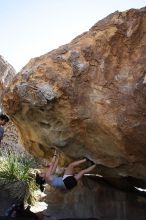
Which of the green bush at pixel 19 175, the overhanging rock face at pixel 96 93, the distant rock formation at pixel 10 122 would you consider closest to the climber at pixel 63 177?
the overhanging rock face at pixel 96 93

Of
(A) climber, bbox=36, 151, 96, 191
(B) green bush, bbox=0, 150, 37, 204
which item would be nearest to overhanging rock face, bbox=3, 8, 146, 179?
(A) climber, bbox=36, 151, 96, 191

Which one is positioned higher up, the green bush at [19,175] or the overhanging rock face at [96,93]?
the overhanging rock face at [96,93]

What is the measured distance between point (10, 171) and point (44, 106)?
5.02 m

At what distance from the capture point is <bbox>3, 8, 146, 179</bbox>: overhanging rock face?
6203 mm

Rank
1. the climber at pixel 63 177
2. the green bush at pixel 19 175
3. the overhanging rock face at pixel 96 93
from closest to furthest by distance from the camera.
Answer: the overhanging rock face at pixel 96 93 < the climber at pixel 63 177 < the green bush at pixel 19 175

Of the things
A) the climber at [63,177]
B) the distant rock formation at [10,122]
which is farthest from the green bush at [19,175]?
the distant rock formation at [10,122]

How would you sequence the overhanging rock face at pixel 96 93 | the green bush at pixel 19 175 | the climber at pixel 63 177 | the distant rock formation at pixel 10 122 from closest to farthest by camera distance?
the overhanging rock face at pixel 96 93 < the climber at pixel 63 177 < the green bush at pixel 19 175 < the distant rock formation at pixel 10 122

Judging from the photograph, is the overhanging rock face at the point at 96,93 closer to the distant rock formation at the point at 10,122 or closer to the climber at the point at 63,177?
the climber at the point at 63,177

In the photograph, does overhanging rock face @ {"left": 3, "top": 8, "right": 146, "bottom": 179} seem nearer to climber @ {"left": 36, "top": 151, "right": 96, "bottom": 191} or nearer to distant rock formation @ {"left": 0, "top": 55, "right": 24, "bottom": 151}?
climber @ {"left": 36, "top": 151, "right": 96, "bottom": 191}

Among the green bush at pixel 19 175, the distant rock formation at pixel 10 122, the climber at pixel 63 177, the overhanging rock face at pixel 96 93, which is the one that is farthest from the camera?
the distant rock formation at pixel 10 122

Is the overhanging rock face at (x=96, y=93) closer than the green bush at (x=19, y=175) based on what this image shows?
Yes

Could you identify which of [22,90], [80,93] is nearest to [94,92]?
[80,93]

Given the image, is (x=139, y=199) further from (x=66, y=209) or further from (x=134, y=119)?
(x=134, y=119)

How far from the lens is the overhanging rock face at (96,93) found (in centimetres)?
620
